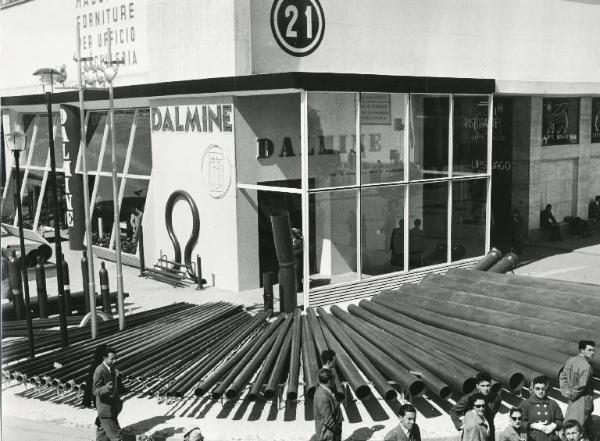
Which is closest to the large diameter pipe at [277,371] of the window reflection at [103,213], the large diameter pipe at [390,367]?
the large diameter pipe at [390,367]

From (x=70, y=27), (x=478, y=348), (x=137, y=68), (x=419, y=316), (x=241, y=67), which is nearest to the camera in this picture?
(x=478, y=348)

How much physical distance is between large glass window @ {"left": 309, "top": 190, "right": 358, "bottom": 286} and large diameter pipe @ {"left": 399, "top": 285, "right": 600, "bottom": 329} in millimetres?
2078

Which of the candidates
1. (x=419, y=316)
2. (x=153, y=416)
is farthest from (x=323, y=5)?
(x=153, y=416)

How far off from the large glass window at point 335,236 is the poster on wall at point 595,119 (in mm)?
14527

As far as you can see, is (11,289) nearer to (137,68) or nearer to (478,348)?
(137,68)

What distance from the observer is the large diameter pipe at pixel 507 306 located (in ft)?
38.9

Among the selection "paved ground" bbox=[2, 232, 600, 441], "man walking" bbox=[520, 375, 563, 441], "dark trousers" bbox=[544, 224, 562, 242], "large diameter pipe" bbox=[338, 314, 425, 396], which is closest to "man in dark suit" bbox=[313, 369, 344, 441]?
"paved ground" bbox=[2, 232, 600, 441]

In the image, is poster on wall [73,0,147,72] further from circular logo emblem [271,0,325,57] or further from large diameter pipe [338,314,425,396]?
large diameter pipe [338,314,425,396]

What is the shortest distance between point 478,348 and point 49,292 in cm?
1130

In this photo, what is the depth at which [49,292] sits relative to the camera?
18141 millimetres

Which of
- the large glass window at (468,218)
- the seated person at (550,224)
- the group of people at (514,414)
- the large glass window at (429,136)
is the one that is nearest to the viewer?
the group of people at (514,414)

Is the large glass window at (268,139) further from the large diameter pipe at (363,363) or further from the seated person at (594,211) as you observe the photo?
the seated person at (594,211)

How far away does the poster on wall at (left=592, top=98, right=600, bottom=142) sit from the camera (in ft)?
89.1

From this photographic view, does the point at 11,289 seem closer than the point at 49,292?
Yes
